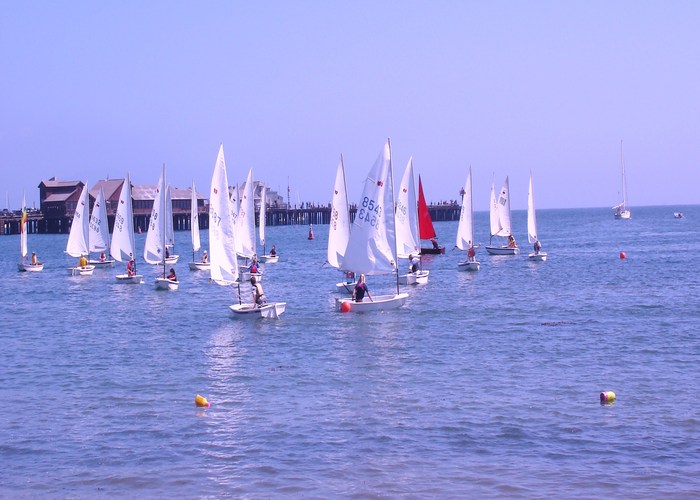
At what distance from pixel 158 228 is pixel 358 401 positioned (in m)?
32.8

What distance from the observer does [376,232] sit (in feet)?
117

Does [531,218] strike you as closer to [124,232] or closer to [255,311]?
[124,232]

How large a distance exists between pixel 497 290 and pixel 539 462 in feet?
99.0

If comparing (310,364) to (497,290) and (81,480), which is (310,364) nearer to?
(81,480)

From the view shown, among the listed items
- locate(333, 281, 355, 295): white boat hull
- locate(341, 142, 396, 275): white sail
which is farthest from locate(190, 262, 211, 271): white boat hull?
locate(341, 142, 396, 275): white sail

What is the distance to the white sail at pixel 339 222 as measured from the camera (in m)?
43.4

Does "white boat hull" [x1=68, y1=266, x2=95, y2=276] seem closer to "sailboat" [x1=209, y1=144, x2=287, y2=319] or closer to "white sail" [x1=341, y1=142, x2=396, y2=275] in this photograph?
"sailboat" [x1=209, y1=144, x2=287, y2=319]

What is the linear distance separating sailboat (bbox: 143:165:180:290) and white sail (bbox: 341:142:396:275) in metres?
14.5

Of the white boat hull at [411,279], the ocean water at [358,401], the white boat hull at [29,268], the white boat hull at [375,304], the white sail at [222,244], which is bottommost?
the ocean water at [358,401]

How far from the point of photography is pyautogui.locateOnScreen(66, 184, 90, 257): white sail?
201ft

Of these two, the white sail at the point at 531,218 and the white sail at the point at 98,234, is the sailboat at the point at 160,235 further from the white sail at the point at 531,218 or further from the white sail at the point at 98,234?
the white sail at the point at 531,218

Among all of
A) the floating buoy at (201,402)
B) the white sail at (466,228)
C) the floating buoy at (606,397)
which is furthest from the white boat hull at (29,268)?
the floating buoy at (606,397)

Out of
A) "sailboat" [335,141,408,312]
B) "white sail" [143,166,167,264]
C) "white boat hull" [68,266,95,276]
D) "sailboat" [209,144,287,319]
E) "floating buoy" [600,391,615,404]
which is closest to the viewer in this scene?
"floating buoy" [600,391,615,404]

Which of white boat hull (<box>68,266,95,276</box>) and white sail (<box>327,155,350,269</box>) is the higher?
white sail (<box>327,155,350,269</box>)
